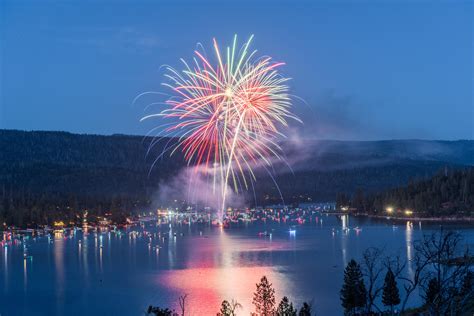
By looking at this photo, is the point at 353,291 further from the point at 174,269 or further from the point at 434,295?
the point at 174,269

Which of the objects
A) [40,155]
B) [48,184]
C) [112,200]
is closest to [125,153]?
[40,155]

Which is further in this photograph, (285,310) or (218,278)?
(218,278)

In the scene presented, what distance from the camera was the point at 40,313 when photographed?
35.9 metres

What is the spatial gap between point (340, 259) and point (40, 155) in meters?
147

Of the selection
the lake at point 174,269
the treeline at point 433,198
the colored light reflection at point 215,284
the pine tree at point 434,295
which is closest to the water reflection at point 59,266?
the lake at point 174,269

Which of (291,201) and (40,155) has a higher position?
(40,155)

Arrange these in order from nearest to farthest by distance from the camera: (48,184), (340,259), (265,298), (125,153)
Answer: (265,298)
(340,259)
(48,184)
(125,153)

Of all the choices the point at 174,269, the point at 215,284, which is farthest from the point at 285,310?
the point at 174,269

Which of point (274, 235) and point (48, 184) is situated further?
point (48, 184)

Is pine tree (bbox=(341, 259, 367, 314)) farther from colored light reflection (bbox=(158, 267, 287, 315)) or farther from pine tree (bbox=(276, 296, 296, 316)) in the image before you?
colored light reflection (bbox=(158, 267, 287, 315))

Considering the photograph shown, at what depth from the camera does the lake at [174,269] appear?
37719 mm

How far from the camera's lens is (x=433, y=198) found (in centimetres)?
10875

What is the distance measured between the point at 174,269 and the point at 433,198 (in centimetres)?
7007

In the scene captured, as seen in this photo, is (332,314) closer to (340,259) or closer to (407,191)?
(340,259)
